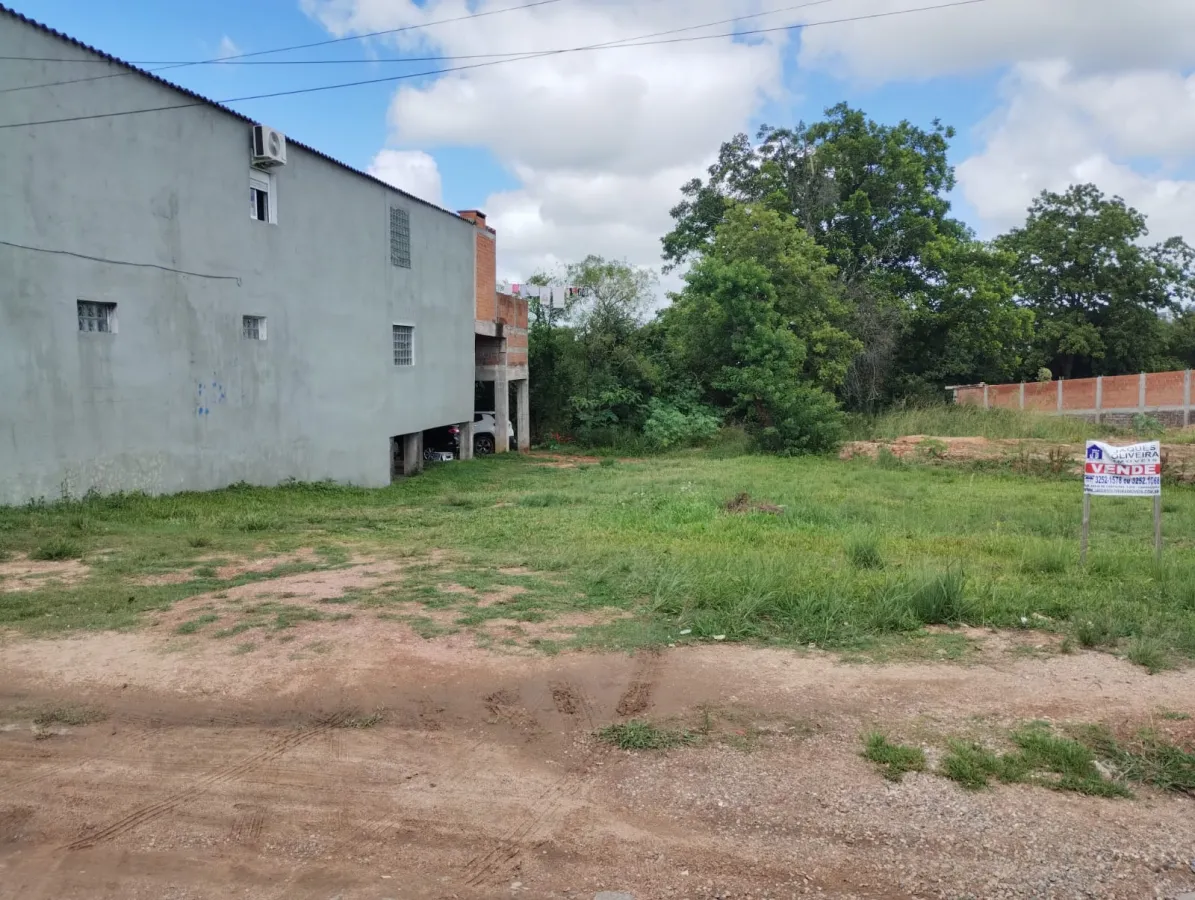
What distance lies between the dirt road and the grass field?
81cm

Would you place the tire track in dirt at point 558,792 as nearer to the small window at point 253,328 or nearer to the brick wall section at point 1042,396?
the small window at point 253,328

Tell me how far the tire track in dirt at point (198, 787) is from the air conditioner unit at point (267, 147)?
13031 mm

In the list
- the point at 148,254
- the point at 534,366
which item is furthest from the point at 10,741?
the point at 534,366

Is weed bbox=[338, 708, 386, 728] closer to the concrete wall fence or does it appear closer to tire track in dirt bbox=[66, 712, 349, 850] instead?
tire track in dirt bbox=[66, 712, 349, 850]

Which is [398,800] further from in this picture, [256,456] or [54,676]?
[256,456]

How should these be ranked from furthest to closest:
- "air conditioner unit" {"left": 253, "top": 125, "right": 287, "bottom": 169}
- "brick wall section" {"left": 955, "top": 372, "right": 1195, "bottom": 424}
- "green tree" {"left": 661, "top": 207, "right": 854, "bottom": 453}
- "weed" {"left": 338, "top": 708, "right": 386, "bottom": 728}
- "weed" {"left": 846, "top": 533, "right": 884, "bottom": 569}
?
"brick wall section" {"left": 955, "top": 372, "right": 1195, "bottom": 424} → "green tree" {"left": 661, "top": 207, "right": 854, "bottom": 453} → "air conditioner unit" {"left": 253, "top": 125, "right": 287, "bottom": 169} → "weed" {"left": 846, "top": 533, "right": 884, "bottom": 569} → "weed" {"left": 338, "top": 708, "right": 386, "bottom": 728}

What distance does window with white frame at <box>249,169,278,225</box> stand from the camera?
15344 millimetres

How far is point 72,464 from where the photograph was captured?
1228 centimetres

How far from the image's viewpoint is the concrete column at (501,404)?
26.9 metres

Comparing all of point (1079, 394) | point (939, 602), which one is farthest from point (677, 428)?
point (939, 602)

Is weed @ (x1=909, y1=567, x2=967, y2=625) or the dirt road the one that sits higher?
weed @ (x1=909, y1=567, x2=967, y2=625)

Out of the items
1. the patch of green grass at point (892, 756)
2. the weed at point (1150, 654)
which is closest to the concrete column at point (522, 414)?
the weed at point (1150, 654)

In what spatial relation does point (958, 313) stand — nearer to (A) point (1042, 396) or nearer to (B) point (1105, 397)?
(A) point (1042, 396)

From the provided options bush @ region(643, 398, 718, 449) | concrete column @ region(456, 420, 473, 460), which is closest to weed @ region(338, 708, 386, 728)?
concrete column @ region(456, 420, 473, 460)
